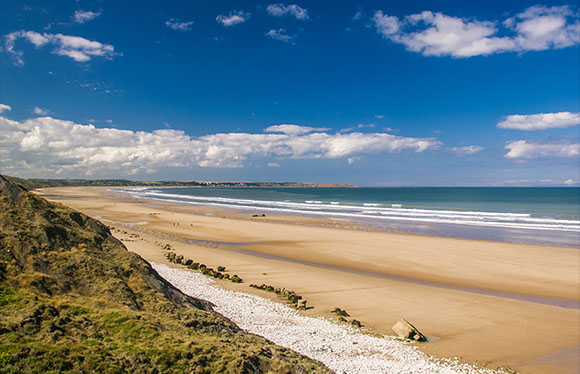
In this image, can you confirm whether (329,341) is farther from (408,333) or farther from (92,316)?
(92,316)

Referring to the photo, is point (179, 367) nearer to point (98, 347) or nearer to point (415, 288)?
point (98, 347)

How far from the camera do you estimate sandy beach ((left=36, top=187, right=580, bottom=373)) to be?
9562 millimetres

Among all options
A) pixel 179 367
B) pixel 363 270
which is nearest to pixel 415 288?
pixel 363 270

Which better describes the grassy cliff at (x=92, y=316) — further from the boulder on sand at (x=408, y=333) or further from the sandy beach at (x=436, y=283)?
the sandy beach at (x=436, y=283)

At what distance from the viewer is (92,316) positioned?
4.91 meters

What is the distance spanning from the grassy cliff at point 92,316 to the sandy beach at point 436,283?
5.95 m

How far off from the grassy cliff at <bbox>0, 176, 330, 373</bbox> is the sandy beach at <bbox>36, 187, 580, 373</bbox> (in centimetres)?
595

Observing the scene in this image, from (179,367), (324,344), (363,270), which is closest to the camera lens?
(179,367)

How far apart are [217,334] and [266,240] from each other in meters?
22.3

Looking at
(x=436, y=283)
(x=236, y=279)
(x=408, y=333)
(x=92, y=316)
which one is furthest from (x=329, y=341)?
(x=436, y=283)

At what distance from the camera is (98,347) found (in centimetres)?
424

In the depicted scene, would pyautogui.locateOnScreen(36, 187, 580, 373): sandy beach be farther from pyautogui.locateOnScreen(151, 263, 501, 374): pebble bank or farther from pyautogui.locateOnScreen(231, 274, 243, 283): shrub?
pyautogui.locateOnScreen(151, 263, 501, 374): pebble bank

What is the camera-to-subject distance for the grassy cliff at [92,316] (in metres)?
4.00

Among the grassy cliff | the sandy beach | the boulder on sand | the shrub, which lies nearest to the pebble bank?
the boulder on sand
